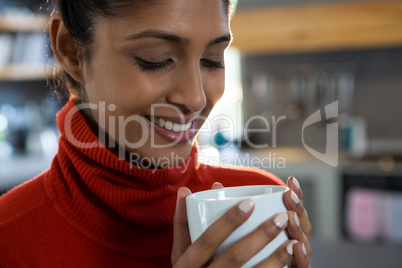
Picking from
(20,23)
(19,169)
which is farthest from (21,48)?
(19,169)

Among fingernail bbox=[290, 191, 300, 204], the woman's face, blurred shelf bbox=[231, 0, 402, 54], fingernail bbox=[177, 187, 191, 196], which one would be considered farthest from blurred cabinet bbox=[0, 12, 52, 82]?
fingernail bbox=[290, 191, 300, 204]

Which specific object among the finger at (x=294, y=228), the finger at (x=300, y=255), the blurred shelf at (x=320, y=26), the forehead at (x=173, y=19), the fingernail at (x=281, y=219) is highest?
the blurred shelf at (x=320, y=26)

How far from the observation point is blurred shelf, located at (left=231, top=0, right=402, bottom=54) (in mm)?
2785

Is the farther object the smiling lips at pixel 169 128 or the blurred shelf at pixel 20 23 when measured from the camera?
the blurred shelf at pixel 20 23

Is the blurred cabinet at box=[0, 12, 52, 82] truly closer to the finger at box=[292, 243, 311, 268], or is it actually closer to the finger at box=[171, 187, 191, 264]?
the finger at box=[171, 187, 191, 264]

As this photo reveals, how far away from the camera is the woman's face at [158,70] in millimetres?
710

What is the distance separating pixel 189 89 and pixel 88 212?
30cm

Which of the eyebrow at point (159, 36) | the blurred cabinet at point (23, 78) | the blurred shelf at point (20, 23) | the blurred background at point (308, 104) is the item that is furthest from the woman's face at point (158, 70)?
the blurred shelf at point (20, 23)

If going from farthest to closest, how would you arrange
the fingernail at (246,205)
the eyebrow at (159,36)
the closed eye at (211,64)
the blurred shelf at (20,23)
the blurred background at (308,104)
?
the blurred shelf at (20,23) → the blurred background at (308,104) → the closed eye at (211,64) → the eyebrow at (159,36) → the fingernail at (246,205)

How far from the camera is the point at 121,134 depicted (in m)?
0.81

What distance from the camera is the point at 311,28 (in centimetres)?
293

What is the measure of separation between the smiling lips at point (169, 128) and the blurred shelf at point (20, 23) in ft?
9.70

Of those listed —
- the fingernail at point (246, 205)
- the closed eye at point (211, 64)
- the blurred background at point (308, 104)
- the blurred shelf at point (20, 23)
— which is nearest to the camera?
the fingernail at point (246, 205)

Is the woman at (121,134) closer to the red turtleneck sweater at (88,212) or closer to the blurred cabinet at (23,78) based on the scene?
the red turtleneck sweater at (88,212)
